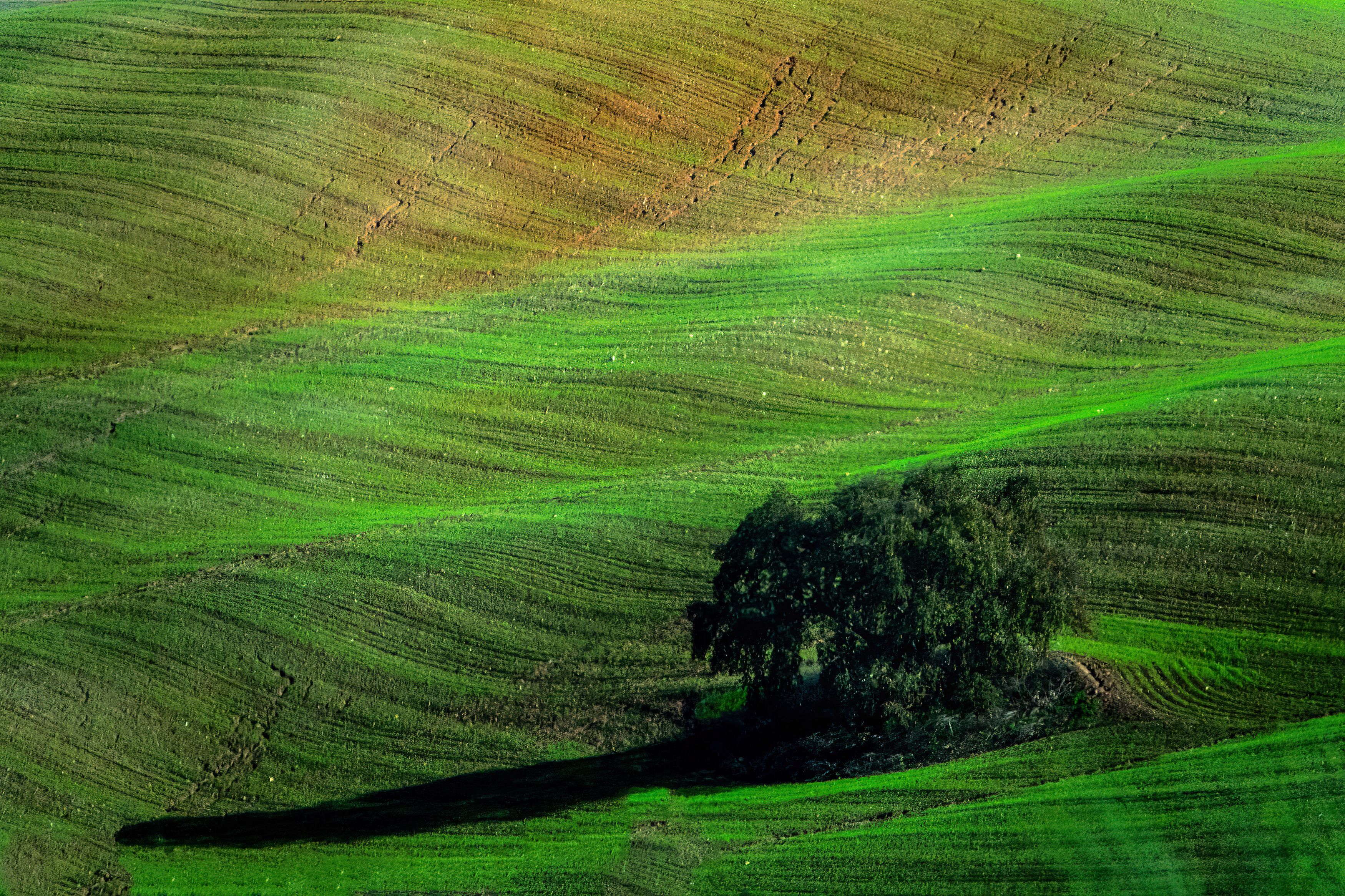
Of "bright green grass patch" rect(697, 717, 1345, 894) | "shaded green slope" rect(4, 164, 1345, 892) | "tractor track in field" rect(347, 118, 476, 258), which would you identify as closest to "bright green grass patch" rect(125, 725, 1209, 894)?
"bright green grass patch" rect(697, 717, 1345, 894)

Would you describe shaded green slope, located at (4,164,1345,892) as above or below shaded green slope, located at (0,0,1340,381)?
below

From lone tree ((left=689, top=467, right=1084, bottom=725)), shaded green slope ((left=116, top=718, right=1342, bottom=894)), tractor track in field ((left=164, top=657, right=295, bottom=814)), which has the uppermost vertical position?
lone tree ((left=689, top=467, right=1084, bottom=725))

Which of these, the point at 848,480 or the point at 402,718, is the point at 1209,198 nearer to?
the point at 848,480

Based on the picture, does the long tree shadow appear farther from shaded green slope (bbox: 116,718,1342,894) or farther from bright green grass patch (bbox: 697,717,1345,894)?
bright green grass patch (bbox: 697,717,1345,894)

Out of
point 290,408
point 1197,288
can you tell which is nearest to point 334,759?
point 290,408

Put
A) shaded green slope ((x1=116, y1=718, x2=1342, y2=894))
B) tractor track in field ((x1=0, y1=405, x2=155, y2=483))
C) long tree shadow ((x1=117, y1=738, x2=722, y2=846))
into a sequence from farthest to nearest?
tractor track in field ((x1=0, y1=405, x2=155, y2=483)) < long tree shadow ((x1=117, y1=738, x2=722, y2=846)) < shaded green slope ((x1=116, y1=718, x2=1342, y2=894))

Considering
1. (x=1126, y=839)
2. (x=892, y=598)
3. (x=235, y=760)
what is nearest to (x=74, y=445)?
(x=235, y=760)
